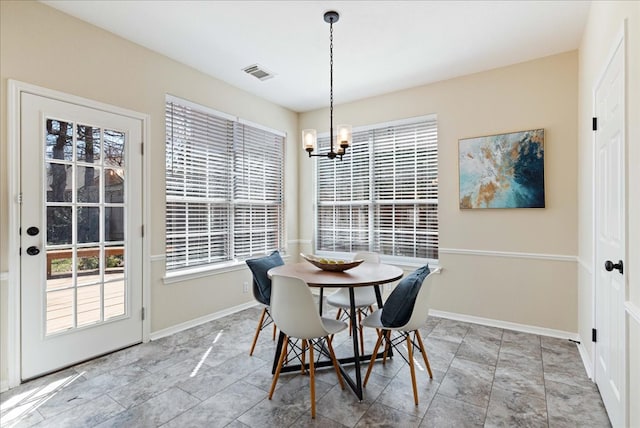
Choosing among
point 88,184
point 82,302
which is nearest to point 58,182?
point 88,184

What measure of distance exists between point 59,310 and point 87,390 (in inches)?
27.6

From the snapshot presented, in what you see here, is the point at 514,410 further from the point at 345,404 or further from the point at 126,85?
the point at 126,85

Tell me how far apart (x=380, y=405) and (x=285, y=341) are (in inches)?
29.1

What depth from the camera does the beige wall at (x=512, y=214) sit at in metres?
3.20

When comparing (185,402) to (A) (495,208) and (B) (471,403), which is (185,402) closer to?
(B) (471,403)

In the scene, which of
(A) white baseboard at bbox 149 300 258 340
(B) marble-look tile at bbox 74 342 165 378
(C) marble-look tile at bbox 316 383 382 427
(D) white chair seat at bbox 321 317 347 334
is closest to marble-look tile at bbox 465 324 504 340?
(C) marble-look tile at bbox 316 383 382 427

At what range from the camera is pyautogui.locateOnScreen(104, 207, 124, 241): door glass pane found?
2824 millimetres

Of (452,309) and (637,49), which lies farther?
(452,309)

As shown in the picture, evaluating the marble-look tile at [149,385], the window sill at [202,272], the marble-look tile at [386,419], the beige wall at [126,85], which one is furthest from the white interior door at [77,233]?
the marble-look tile at [386,419]

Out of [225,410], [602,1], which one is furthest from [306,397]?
[602,1]

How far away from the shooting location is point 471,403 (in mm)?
2107

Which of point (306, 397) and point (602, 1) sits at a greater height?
point (602, 1)

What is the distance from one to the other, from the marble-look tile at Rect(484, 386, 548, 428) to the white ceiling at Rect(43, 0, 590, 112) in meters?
2.87

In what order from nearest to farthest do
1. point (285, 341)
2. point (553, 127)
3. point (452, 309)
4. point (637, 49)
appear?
point (637, 49) → point (285, 341) → point (553, 127) → point (452, 309)
